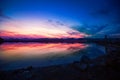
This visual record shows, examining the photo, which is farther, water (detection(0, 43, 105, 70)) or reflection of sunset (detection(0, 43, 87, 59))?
reflection of sunset (detection(0, 43, 87, 59))

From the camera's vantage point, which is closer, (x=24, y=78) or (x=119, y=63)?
(x=24, y=78)

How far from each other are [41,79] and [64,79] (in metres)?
1.01

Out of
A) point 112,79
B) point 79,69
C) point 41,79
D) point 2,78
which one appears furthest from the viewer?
point 79,69

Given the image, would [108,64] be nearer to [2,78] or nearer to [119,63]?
[119,63]

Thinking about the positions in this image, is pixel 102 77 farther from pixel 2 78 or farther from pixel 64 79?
pixel 2 78

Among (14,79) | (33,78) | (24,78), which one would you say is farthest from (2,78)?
(33,78)

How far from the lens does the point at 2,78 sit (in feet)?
19.4

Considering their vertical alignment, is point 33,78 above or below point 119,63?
below

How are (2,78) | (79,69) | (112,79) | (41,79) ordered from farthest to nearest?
(79,69) → (2,78) → (41,79) → (112,79)

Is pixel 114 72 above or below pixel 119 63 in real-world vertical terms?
below

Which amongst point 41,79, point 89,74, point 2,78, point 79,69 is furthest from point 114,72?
point 2,78

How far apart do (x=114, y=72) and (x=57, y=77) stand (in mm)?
2646

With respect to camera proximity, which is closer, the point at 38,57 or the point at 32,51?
the point at 38,57

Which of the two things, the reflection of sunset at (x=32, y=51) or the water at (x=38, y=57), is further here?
the reflection of sunset at (x=32, y=51)
